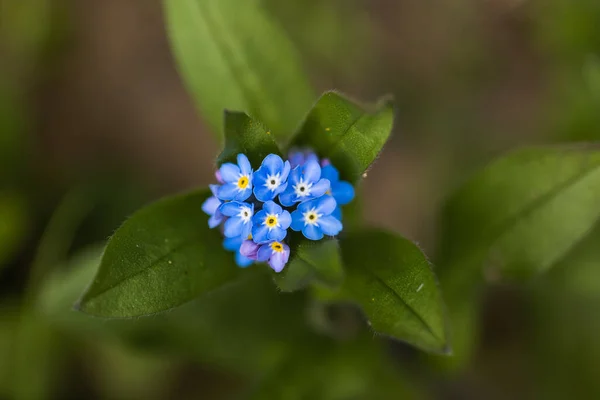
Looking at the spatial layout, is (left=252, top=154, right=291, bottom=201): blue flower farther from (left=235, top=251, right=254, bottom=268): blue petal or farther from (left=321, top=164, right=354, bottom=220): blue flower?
(left=235, top=251, right=254, bottom=268): blue petal

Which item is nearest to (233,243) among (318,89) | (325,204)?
(325,204)

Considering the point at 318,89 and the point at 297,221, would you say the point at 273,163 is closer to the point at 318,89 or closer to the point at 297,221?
the point at 297,221

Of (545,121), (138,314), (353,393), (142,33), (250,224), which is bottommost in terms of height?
(353,393)

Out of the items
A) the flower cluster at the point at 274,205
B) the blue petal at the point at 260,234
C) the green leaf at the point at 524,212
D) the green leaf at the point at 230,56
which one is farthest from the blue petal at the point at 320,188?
the green leaf at the point at 524,212

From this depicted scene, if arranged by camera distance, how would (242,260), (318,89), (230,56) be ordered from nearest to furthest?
(242,260) < (230,56) < (318,89)

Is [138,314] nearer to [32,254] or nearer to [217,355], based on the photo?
[217,355]

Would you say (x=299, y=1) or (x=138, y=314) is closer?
(x=138, y=314)

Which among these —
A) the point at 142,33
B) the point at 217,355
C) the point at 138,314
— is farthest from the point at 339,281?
the point at 142,33
